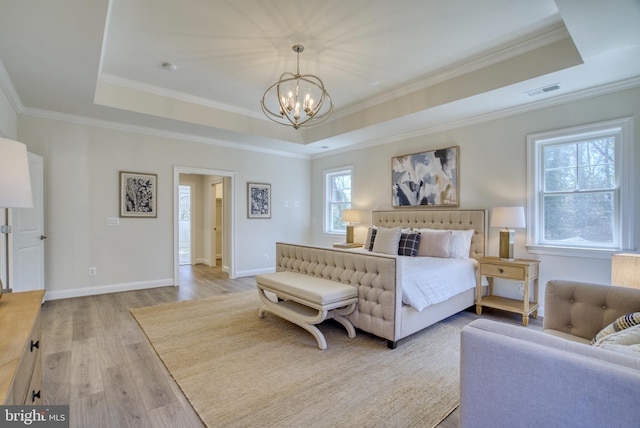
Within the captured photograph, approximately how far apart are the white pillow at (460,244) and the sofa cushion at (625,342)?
8.84ft

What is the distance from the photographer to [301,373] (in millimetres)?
2342

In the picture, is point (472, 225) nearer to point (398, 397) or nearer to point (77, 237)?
point (398, 397)

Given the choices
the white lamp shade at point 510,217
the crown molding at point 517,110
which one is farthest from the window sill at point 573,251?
the crown molding at point 517,110

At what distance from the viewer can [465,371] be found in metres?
1.19

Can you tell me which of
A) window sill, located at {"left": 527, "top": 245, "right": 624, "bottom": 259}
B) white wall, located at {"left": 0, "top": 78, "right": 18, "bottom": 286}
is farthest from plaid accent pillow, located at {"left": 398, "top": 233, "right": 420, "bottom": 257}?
white wall, located at {"left": 0, "top": 78, "right": 18, "bottom": 286}

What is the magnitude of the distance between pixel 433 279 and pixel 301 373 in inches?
63.5

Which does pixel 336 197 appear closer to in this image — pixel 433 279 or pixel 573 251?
pixel 433 279

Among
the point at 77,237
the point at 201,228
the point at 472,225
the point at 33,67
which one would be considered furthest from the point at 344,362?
the point at 201,228

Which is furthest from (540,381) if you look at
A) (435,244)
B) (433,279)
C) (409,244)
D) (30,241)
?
(30,241)

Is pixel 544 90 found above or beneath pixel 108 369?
above

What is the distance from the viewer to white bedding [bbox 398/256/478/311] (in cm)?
284

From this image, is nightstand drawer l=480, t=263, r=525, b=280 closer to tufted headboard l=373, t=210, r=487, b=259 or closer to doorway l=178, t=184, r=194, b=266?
tufted headboard l=373, t=210, r=487, b=259

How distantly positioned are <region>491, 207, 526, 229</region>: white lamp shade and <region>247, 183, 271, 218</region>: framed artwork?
415 centimetres

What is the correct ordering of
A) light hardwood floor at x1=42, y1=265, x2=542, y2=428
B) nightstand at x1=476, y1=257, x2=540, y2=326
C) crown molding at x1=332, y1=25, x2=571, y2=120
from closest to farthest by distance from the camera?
light hardwood floor at x1=42, y1=265, x2=542, y2=428 → crown molding at x1=332, y1=25, x2=571, y2=120 → nightstand at x1=476, y1=257, x2=540, y2=326
